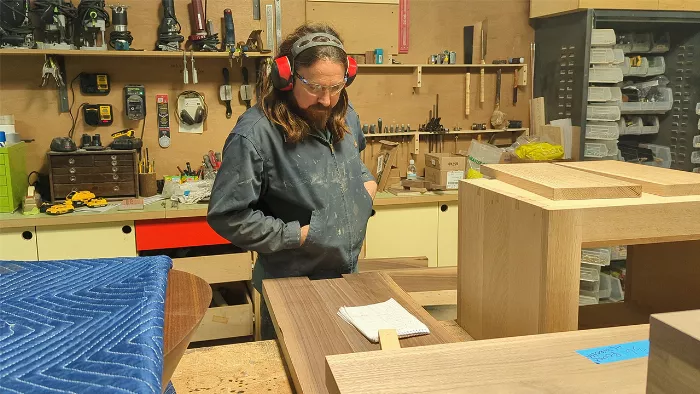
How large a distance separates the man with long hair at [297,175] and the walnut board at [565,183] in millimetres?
674

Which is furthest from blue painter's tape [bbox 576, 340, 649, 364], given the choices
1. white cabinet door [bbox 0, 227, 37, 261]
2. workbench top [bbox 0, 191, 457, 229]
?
white cabinet door [bbox 0, 227, 37, 261]

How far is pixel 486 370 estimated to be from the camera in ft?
2.30

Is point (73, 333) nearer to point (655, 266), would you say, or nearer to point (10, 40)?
point (655, 266)

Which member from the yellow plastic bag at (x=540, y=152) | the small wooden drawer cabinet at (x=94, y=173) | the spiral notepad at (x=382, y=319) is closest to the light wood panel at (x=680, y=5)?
the yellow plastic bag at (x=540, y=152)

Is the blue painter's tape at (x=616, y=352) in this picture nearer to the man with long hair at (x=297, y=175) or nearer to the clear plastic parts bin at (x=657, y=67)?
the man with long hair at (x=297, y=175)

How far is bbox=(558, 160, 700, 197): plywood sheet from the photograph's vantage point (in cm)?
98

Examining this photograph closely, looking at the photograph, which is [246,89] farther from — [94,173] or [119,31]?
[94,173]

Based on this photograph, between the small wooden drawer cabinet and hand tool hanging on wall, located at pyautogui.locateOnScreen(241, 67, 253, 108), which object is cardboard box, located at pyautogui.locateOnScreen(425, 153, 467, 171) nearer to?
hand tool hanging on wall, located at pyautogui.locateOnScreen(241, 67, 253, 108)

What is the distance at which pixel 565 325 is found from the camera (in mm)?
901

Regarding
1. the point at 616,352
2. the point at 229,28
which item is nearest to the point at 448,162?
the point at 229,28

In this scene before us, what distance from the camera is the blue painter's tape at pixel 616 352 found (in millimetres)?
738

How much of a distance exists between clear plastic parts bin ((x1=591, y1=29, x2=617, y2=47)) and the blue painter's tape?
2.93m

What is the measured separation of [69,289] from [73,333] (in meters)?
0.21

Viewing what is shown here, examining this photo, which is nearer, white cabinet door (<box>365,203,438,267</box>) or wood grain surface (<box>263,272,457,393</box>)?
wood grain surface (<box>263,272,457,393</box>)
